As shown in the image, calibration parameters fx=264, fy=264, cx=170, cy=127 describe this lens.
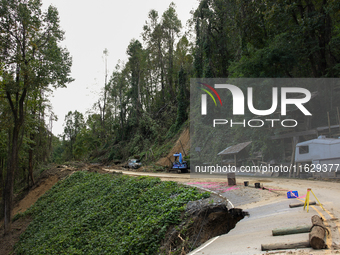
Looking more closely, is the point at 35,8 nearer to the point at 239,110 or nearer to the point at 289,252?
the point at 239,110

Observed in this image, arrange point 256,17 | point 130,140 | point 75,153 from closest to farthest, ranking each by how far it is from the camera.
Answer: point 256,17
point 130,140
point 75,153

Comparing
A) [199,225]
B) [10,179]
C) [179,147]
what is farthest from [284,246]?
[179,147]

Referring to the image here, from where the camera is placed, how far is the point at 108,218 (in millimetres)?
13234

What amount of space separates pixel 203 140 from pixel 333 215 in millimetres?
24780

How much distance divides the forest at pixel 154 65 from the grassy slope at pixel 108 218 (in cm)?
414

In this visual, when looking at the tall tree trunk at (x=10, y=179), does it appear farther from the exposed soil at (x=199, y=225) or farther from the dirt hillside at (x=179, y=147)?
the dirt hillside at (x=179, y=147)

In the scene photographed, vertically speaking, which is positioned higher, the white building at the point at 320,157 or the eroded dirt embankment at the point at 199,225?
the white building at the point at 320,157

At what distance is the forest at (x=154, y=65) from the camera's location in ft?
61.8

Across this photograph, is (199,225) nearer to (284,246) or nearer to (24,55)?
(284,246)

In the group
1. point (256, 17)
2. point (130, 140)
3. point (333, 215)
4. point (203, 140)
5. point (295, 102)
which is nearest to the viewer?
point (333, 215)

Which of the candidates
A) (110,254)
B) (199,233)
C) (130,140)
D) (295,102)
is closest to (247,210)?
(199,233)

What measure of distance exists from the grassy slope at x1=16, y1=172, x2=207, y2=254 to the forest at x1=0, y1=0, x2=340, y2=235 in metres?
4.14

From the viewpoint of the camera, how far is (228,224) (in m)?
9.02

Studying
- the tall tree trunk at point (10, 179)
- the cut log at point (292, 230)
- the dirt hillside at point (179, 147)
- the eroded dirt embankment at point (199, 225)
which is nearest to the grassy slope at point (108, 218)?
the eroded dirt embankment at point (199, 225)
